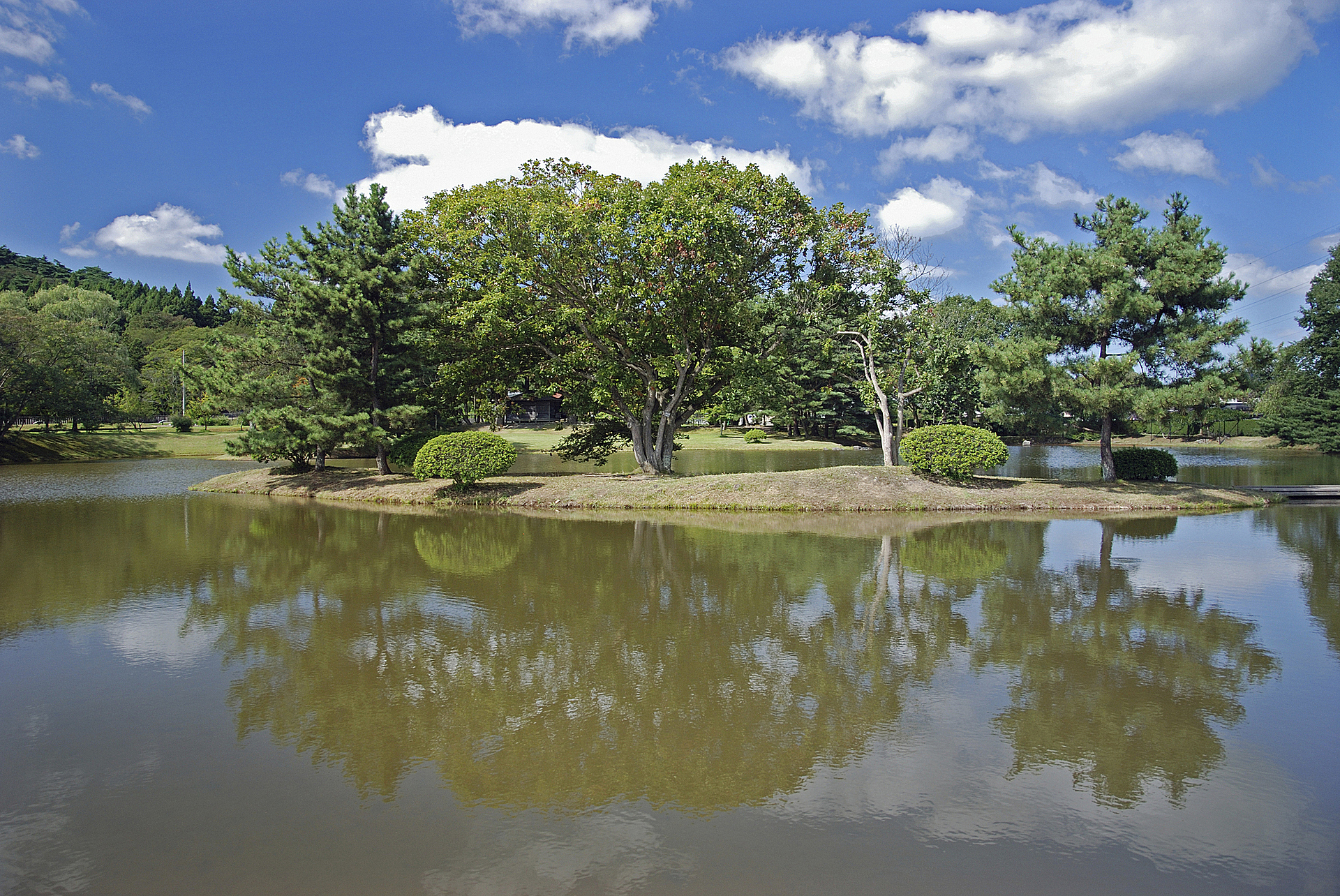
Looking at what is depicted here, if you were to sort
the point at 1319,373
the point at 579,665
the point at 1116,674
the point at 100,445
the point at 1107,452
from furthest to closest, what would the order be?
the point at 100,445
the point at 1319,373
the point at 1107,452
the point at 579,665
the point at 1116,674

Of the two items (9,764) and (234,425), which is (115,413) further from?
(9,764)

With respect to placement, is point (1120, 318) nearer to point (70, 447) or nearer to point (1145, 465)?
point (1145, 465)

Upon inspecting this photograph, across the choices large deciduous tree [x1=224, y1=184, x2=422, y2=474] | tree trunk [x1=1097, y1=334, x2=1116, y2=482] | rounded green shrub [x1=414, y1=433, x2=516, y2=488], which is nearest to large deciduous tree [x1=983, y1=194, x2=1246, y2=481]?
tree trunk [x1=1097, y1=334, x2=1116, y2=482]

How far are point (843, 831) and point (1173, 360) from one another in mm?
19310

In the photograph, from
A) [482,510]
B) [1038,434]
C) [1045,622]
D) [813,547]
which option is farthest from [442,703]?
[1038,434]

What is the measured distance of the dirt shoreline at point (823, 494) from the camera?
18609mm

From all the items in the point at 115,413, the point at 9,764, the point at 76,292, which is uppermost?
the point at 76,292

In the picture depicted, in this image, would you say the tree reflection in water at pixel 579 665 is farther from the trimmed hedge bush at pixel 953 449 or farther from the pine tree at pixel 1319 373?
the pine tree at pixel 1319 373

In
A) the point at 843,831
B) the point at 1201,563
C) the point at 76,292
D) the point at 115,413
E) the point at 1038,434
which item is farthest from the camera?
the point at 76,292

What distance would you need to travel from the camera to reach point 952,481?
66.0 feet

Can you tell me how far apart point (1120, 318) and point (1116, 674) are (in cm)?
1570

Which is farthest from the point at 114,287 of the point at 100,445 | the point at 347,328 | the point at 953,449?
the point at 953,449

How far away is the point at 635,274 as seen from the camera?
2006 centimetres

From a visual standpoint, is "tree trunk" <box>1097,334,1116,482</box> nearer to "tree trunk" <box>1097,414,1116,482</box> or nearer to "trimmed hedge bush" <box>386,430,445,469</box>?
"tree trunk" <box>1097,414,1116,482</box>
